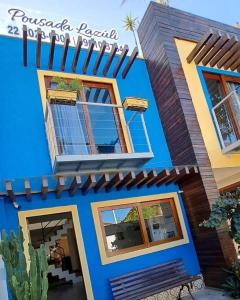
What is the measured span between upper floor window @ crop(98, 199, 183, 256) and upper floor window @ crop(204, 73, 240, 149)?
97.4 inches

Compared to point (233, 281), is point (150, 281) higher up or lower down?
higher up

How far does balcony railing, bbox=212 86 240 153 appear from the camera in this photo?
345 inches

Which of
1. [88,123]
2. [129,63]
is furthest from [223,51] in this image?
[88,123]

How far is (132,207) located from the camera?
7645 millimetres

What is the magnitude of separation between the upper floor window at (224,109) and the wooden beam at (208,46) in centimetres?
67

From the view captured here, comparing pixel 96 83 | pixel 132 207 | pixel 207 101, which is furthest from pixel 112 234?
pixel 207 101

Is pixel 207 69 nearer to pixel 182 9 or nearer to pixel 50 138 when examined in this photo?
pixel 182 9

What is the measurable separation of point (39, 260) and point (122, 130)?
4.38m

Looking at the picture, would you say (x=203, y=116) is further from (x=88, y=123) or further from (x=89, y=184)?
(x=89, y=184)

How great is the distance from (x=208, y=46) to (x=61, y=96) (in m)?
4.78

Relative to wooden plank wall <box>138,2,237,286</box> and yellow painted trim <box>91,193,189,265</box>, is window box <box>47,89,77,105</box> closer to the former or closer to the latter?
yellow painted trim <box>91,193,189,265</box>

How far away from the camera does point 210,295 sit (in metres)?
6.83

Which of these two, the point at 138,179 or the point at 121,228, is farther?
the point at 121,228

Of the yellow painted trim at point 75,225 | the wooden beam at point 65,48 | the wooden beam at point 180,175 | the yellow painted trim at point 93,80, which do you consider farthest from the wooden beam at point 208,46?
the yellow painted trim at point 75,225
